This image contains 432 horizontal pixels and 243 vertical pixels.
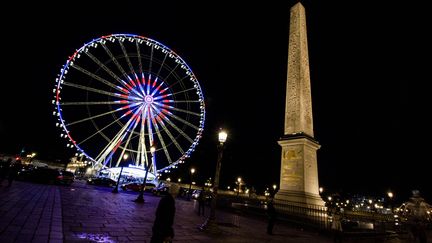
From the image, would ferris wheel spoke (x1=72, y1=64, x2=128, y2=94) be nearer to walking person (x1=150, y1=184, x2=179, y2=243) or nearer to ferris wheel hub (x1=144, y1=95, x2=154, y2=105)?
ferris wheel hub (x1=144, y1=95, x2=154, y2=105)

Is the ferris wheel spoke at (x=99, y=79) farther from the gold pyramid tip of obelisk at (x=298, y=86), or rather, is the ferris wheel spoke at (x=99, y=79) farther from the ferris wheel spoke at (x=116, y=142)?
the gold pyramid tip of obelisk at (x=298, y=86)

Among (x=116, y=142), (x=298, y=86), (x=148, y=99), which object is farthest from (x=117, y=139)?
(x=298, y=86)

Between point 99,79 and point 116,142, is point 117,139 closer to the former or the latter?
point 116,142

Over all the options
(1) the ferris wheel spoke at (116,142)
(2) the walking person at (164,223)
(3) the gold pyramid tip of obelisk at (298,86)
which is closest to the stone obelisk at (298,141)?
(3) the gold pyramid tip of obelisk at (298,86)

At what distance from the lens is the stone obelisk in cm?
1474

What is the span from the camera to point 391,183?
40156 millimetres

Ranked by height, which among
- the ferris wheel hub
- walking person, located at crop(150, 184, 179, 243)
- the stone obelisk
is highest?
the ferris wheel hub

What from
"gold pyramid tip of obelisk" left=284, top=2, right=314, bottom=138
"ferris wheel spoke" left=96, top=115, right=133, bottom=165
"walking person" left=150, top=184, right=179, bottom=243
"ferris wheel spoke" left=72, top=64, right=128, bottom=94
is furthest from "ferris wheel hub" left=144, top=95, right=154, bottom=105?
"walking person" left=150, top=184, right=179, bottom=243

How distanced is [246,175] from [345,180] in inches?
711

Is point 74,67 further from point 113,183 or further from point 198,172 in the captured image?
point 198,172

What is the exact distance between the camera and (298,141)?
612 inches

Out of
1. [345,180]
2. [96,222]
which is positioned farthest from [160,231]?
[345,180]

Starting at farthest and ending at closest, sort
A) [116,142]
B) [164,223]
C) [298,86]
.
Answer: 1. [116,142]
2. [298,86]
3. [164,223]

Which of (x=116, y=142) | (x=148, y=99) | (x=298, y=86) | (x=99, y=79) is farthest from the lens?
(x=116, y=142)
